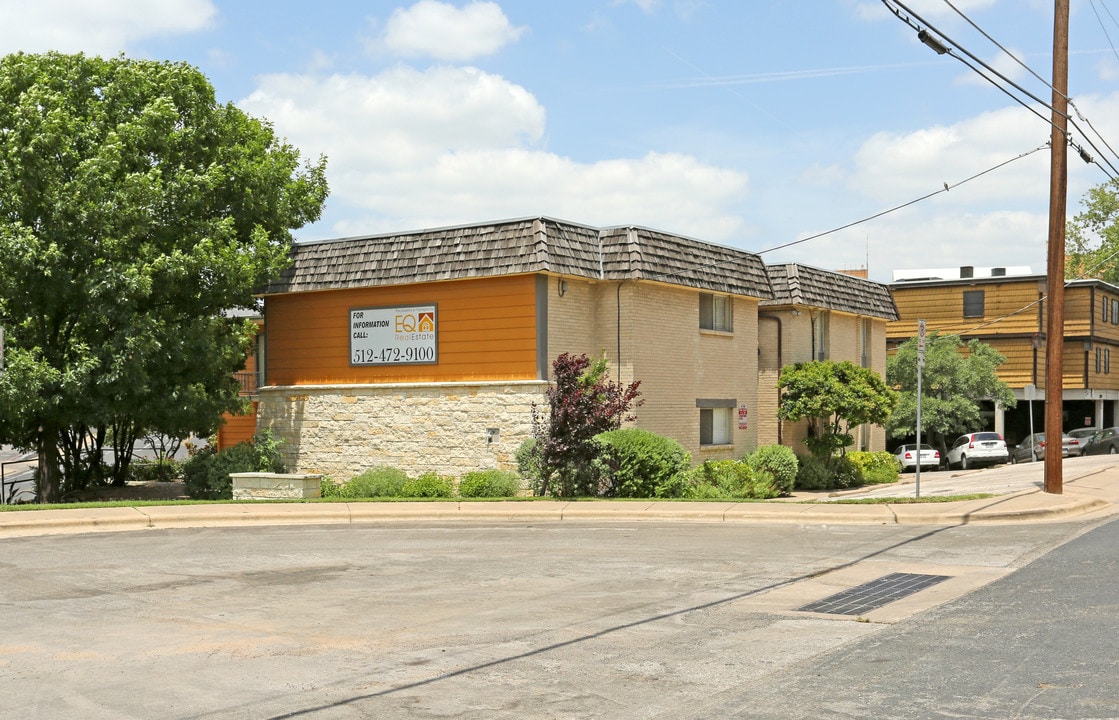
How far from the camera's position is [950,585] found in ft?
40.8

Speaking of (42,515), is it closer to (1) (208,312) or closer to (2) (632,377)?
(1) (208,312)

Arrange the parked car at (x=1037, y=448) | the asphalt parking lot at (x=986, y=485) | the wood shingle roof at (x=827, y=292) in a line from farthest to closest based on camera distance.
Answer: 1. the parked car at (x=1037, y=448)
2. the wood shingle roof at (x=827, y=292)
3. the asphalt parking lot at (x=986, y=485)

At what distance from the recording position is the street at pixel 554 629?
25.4 feet

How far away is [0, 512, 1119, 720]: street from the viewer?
7.74 meters

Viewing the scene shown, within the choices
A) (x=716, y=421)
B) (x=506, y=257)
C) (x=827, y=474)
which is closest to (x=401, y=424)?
(x=506, y=257)

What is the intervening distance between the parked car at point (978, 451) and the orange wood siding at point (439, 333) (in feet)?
89.1

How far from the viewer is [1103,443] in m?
49.2

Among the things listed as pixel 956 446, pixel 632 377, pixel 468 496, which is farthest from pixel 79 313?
pixel 956 446

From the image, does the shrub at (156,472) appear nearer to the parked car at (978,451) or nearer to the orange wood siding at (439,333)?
the orange wood siding at (439,333)

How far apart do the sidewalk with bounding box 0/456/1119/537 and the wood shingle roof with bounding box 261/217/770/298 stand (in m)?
6.14

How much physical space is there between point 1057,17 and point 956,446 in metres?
27.1

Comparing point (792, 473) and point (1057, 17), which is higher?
point (1057, 17)

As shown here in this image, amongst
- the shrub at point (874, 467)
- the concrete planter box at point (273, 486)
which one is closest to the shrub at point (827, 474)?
the shrub at point (874, 467)

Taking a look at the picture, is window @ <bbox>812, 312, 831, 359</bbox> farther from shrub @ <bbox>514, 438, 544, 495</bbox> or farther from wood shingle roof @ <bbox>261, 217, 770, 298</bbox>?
shrub @ <bbox>514, 438, 544, 495</bbox>
